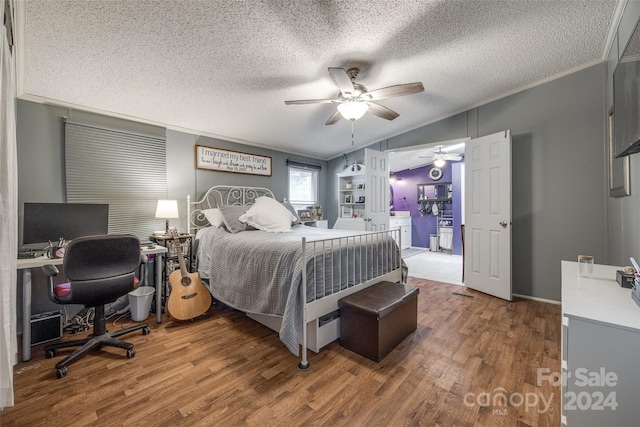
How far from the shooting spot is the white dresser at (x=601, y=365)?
2.96 feet

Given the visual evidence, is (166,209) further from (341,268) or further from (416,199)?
(416,199)

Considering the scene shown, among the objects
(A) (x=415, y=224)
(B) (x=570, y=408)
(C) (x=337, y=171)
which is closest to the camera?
(B) (x=570, y=408)

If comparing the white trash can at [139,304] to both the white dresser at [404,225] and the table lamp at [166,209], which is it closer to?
the table lamp at [166,209]

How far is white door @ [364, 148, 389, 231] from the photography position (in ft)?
13.7

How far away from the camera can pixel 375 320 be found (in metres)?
1.89

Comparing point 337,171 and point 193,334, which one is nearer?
point 193,334

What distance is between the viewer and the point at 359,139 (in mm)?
4836

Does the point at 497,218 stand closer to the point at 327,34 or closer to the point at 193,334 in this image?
the point at 327,34

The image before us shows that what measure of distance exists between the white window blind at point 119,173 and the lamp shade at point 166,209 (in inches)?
13.8

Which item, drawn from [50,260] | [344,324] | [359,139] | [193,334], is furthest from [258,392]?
[359,139]

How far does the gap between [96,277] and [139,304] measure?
857 mm

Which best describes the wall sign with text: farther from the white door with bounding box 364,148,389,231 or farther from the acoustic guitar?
the white door with bounding box 364,148,389,231

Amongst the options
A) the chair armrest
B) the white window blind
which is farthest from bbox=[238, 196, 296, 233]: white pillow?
the chair armrest

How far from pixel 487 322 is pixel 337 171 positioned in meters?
3.88
